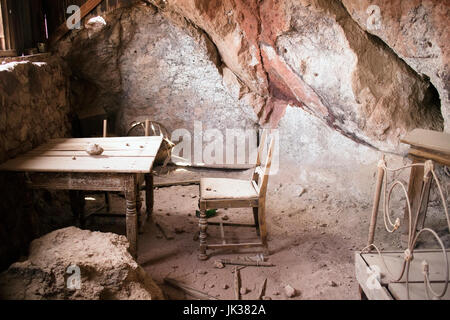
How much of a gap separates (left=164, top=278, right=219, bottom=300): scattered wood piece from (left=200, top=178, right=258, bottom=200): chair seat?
73 centimetres

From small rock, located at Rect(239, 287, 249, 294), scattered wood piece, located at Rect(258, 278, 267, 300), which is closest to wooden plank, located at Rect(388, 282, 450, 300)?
scattered wood piece, located at Rect(258, 278, 267, 300)

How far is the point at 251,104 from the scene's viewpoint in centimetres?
545

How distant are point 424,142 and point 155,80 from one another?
365 cm

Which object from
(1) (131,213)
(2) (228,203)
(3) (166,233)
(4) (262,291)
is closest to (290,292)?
(4) (262,291)

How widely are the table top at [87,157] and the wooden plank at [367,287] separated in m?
1.60

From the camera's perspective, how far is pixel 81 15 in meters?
5.10

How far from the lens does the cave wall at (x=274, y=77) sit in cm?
381

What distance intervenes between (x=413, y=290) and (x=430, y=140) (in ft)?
4.95

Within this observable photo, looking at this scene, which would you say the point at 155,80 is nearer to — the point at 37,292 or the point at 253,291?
the point at 253,291

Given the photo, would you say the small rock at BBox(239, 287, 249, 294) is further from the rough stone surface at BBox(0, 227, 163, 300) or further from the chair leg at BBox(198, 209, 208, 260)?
the rough stone surface at BBox(0, 227, 163, 300)

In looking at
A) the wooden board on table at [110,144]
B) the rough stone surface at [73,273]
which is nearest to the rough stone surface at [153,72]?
the wooden board on table at [110,144]

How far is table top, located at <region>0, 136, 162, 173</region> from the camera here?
300cm

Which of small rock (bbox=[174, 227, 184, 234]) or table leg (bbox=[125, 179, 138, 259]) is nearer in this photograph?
table leg (bbox=[125, 179, 138, 259])
